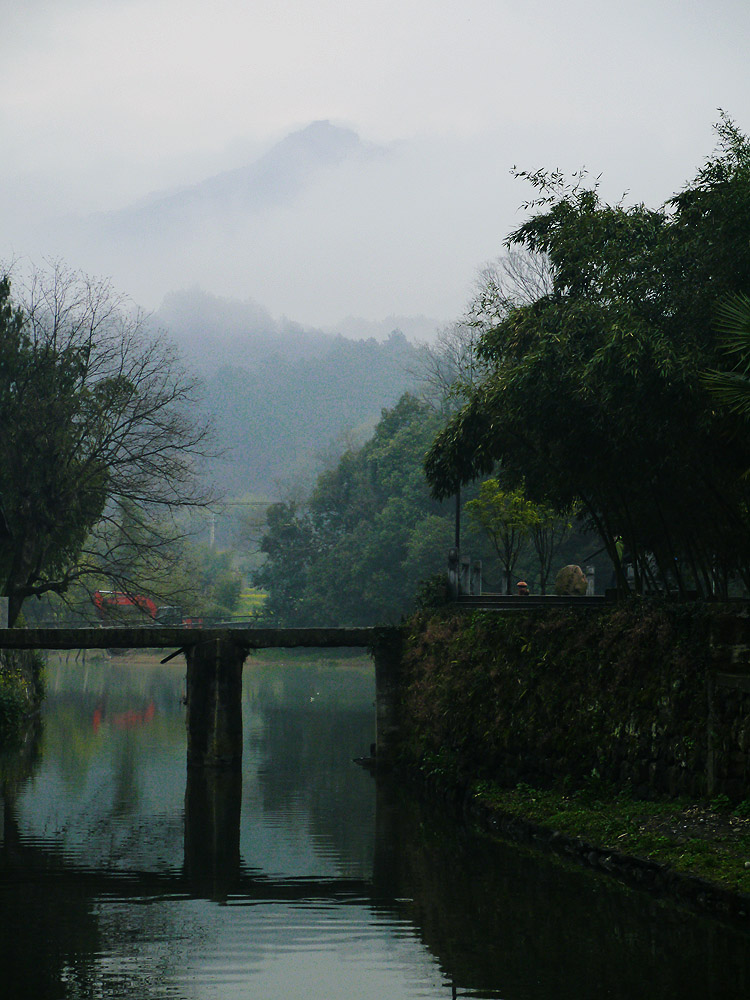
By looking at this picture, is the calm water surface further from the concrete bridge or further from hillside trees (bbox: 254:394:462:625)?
hillside trees (bbox: 254:394:462:625)

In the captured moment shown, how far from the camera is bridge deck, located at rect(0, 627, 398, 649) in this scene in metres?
31.2

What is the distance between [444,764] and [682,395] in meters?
11.0

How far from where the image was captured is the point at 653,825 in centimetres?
1841

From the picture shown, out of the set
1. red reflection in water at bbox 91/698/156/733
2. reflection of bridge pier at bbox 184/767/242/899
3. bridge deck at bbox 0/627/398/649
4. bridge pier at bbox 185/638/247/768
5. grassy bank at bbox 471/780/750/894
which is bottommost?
reflection of bridge pier at bbox 184/767/242/899

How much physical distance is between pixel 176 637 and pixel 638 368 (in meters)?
16.6

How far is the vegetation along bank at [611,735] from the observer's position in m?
17.5

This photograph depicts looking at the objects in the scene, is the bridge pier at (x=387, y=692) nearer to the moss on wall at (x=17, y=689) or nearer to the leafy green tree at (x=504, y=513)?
the moss on wall at (x=17, y=689)

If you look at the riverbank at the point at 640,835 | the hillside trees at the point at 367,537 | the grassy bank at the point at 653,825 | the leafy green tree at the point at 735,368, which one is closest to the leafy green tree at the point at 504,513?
the riverbank at the point at 640,835

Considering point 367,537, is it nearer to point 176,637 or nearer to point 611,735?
point 176,637

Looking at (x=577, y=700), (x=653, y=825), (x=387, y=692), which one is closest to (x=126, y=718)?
(x=387, y=692)

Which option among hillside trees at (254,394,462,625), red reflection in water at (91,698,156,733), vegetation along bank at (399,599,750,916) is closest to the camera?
vegetation along bank at (399,599,750,916)

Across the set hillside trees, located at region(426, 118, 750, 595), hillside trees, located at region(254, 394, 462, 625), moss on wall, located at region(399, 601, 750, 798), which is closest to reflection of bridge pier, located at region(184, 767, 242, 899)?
moss on wall, located at region(399, 601, 750, 798)

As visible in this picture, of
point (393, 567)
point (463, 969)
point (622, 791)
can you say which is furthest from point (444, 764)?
point (393, 567)

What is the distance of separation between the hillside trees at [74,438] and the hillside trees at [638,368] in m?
18.6
